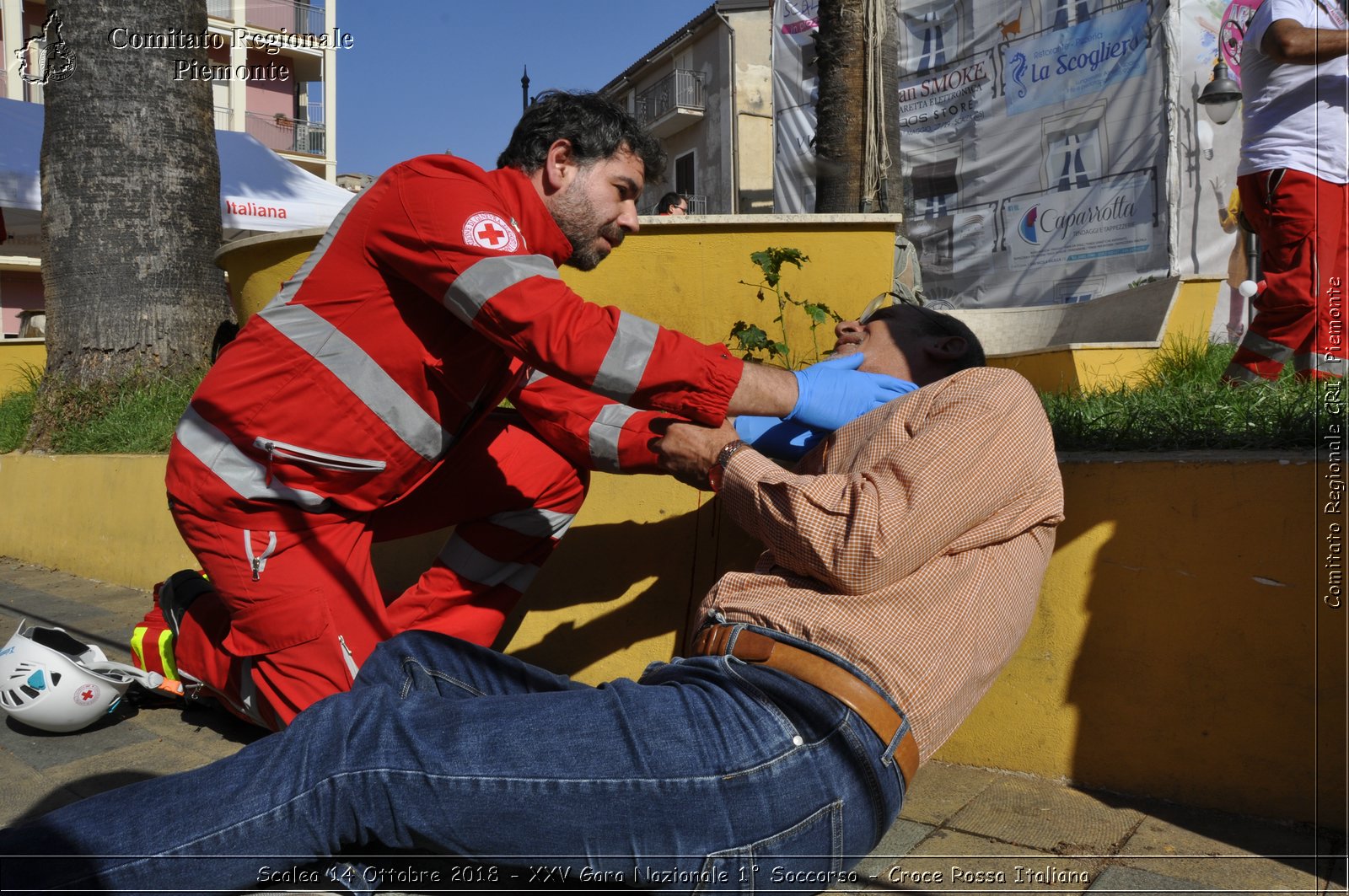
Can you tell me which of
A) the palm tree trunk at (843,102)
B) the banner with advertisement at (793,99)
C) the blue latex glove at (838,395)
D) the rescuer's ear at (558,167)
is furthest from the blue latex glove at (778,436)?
the banner with advertisement at (793,99)

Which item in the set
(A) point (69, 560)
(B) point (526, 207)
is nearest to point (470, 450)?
(B) point (526, 207)

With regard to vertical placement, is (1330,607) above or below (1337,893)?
above

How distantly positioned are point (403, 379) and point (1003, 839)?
5.28 ft

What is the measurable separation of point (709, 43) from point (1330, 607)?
92.9 feet

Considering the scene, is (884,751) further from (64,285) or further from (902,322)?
(64,285)

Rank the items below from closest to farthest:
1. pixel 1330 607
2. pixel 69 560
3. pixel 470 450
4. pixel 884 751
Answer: pixel 884 751 < pixel 1330 607 < pixel 470 450 < pixel 69 560

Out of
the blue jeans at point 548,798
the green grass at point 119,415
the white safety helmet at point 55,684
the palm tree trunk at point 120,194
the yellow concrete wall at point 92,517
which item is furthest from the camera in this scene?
the palm tree trunk at point 120,194

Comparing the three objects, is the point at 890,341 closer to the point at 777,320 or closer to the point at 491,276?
the point at 491,276

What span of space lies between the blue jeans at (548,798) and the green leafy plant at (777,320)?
287cm

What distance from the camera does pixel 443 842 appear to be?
161 centimetres

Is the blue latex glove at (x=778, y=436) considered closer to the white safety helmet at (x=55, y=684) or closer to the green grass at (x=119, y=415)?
the white safety helmet at (x=55, y=684)

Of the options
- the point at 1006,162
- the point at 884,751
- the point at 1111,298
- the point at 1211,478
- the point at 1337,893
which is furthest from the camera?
the point at 1006,162

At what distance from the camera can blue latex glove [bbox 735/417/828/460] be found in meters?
2.30

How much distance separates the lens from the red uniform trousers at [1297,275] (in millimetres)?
3555
